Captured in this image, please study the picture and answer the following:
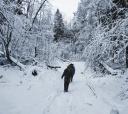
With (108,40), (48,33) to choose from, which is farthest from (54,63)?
(108,40)

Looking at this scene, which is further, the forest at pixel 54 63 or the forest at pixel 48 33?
the forest at pixel 48 33

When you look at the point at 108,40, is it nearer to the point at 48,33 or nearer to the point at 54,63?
the point at 54,63

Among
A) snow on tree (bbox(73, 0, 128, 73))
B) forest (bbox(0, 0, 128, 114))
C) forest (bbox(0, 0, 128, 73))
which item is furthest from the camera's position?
forest (bbox(0, 0, 128, 73))

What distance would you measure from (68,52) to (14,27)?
24.6 m

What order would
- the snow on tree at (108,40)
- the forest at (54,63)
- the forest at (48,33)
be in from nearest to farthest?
the snow on tree at (108,40) < the forest at (54,63) < the forest at (48,33)

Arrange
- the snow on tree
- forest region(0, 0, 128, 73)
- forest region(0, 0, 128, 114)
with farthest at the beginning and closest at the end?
forest region(0, 0, 128, 73) < forest region(0, 0, 128, 114) < the snow on tree

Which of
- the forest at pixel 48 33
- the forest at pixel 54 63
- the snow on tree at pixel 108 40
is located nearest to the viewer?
the snow on tree at pixel 108 40

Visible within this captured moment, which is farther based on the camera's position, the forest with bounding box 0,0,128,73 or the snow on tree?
the forest with bounding box 0,0,128,73

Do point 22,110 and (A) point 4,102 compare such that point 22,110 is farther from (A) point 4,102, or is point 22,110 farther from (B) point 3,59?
(B) point 3,59

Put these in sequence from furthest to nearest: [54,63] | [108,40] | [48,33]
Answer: [48,33]
[54,63]
[108,40]

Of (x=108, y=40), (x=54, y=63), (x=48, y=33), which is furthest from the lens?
(x=48, y=33)

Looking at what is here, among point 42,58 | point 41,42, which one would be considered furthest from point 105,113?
point 41,42

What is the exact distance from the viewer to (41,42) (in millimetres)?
11555

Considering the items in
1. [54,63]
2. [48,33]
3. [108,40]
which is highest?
[48,33]
